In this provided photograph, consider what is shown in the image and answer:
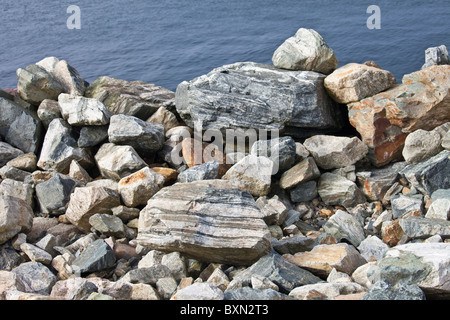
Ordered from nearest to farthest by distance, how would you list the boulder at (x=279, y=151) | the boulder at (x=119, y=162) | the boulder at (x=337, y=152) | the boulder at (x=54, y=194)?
the boulder at (x=54, y=194) < the boulder at (x=119, y=162) < the boulder at (x=279, y=151) < the boulder at (x=337, y=152)

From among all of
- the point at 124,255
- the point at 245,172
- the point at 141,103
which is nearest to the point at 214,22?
the point at 141,103

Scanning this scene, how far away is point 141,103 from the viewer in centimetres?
1122

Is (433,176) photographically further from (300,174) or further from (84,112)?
(84,112)

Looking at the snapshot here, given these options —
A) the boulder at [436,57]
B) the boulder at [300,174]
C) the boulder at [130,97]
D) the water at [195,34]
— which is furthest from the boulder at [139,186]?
the water at [195,34]

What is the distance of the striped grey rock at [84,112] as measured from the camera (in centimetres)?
1016

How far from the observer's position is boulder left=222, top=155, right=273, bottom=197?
29.7 ft

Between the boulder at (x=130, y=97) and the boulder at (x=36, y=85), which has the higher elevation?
the boulder at (x=36, y=85)

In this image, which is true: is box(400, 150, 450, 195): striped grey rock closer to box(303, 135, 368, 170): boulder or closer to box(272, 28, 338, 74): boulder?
box(303, 135, 368, 170): boulder

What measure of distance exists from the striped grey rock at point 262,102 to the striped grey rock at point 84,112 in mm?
1790

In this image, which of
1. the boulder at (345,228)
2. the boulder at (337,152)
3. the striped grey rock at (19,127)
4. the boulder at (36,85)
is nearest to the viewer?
the boulder at (345,228)

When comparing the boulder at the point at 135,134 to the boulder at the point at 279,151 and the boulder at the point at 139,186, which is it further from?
the boulder at the point at 279,151

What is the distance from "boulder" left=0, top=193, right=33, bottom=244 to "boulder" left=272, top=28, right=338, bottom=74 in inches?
251

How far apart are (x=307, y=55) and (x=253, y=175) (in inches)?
137
